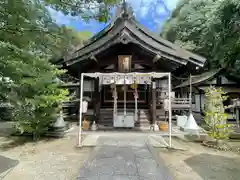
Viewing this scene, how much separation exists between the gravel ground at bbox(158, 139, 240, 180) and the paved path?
47 centimetres

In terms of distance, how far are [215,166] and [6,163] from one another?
5.38 meters

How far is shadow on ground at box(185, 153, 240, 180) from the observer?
12.9ft

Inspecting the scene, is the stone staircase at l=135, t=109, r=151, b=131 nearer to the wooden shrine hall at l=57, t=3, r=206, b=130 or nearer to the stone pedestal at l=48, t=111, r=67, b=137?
the wooden shrine hall at l=57, t=3, r=206, b=130

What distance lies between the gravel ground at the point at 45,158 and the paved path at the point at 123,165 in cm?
40

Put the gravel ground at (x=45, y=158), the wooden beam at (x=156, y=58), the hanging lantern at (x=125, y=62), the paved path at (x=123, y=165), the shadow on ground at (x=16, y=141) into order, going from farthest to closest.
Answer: the hanging lantern at (x=125, y=62) < the wooden beam at (x=156, y=58) < the shadow on ground at (x=16, y=141) < the gravel ground at (x=45, y=158) < the paved path at (x=123, y=165)

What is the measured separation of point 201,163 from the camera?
184 inches

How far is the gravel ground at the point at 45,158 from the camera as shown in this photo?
3902 millimetres

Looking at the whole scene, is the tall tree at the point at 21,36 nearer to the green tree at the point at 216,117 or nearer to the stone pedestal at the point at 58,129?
the stone pedestal at the point at 58,129

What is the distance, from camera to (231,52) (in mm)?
12344

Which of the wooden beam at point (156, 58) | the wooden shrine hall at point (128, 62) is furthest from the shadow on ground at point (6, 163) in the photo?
the wooden beam at point (156, 58)

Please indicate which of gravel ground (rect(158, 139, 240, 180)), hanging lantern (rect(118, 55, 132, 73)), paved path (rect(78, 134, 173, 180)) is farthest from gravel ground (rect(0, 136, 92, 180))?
hanging lantern (rect(118, 55, 132, 73))

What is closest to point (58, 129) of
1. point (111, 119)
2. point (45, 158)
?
point (45, 158)

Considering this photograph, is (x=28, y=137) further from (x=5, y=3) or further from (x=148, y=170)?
(x=5, y=3)

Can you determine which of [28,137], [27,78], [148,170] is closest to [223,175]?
[148,170]
